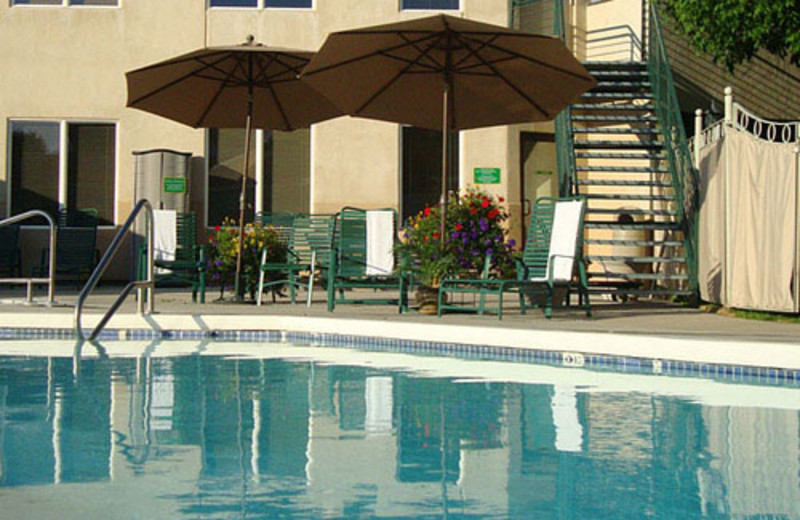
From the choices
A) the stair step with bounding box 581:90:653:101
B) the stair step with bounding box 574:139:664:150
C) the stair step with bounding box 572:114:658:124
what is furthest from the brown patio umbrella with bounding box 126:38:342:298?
the stair step with bounding box 581:90:653:101

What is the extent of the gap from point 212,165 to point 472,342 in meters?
8.40

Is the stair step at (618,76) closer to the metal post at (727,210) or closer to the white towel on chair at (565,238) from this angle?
the metal post at (727,210)

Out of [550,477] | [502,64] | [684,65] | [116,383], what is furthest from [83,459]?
[684,65]

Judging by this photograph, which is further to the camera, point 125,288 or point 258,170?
point 258,170

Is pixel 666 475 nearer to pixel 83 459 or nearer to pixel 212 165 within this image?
pixel 83 459

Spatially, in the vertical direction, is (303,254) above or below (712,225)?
below

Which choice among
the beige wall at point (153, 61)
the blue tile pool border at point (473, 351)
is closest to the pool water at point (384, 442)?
the blue tile pool border at point (473, 351)

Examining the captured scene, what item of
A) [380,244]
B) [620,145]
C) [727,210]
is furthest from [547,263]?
[620,145]

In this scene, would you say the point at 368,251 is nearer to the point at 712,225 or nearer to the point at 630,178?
the point at 712,225

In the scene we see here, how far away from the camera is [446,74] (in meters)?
10.3

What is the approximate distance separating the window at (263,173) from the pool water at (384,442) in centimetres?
791

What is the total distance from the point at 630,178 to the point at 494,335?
799 centimetres

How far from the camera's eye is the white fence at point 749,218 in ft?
32.2

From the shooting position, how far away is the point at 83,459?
4758mm
